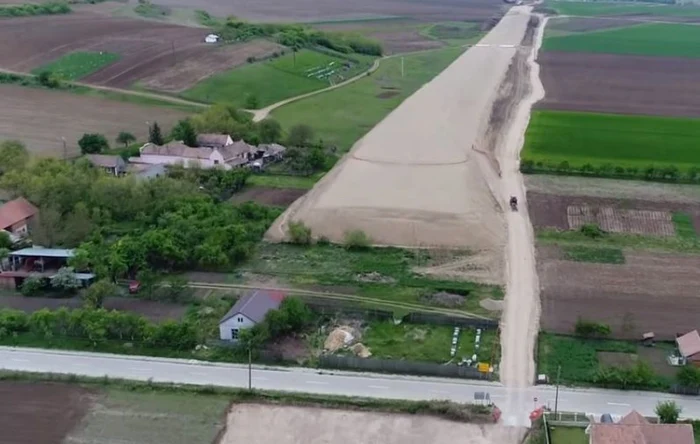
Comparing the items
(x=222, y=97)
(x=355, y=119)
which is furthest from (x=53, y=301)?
(x=222, y=97)

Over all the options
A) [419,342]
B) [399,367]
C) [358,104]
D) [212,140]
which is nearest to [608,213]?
[419,342]

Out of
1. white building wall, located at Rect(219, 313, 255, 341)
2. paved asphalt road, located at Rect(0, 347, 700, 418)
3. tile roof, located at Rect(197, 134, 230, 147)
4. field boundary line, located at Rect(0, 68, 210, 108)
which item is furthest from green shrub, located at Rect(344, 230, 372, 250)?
field boundary line, located at Rect(0, 68, 210, 108)

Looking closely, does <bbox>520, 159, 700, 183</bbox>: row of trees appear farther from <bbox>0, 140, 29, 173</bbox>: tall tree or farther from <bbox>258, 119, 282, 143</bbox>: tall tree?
<bbox>0, 140, 29, 173</bbox>: tall tree

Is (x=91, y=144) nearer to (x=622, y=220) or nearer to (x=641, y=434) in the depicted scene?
(x=622, y=220)

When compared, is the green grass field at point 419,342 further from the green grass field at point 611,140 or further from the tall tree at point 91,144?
the tall tree at point 91,144

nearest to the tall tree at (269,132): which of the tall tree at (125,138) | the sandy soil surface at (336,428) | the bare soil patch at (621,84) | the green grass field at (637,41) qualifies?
the tall tree at (125,138)

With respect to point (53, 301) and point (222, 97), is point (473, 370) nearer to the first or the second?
point (53, 301)
